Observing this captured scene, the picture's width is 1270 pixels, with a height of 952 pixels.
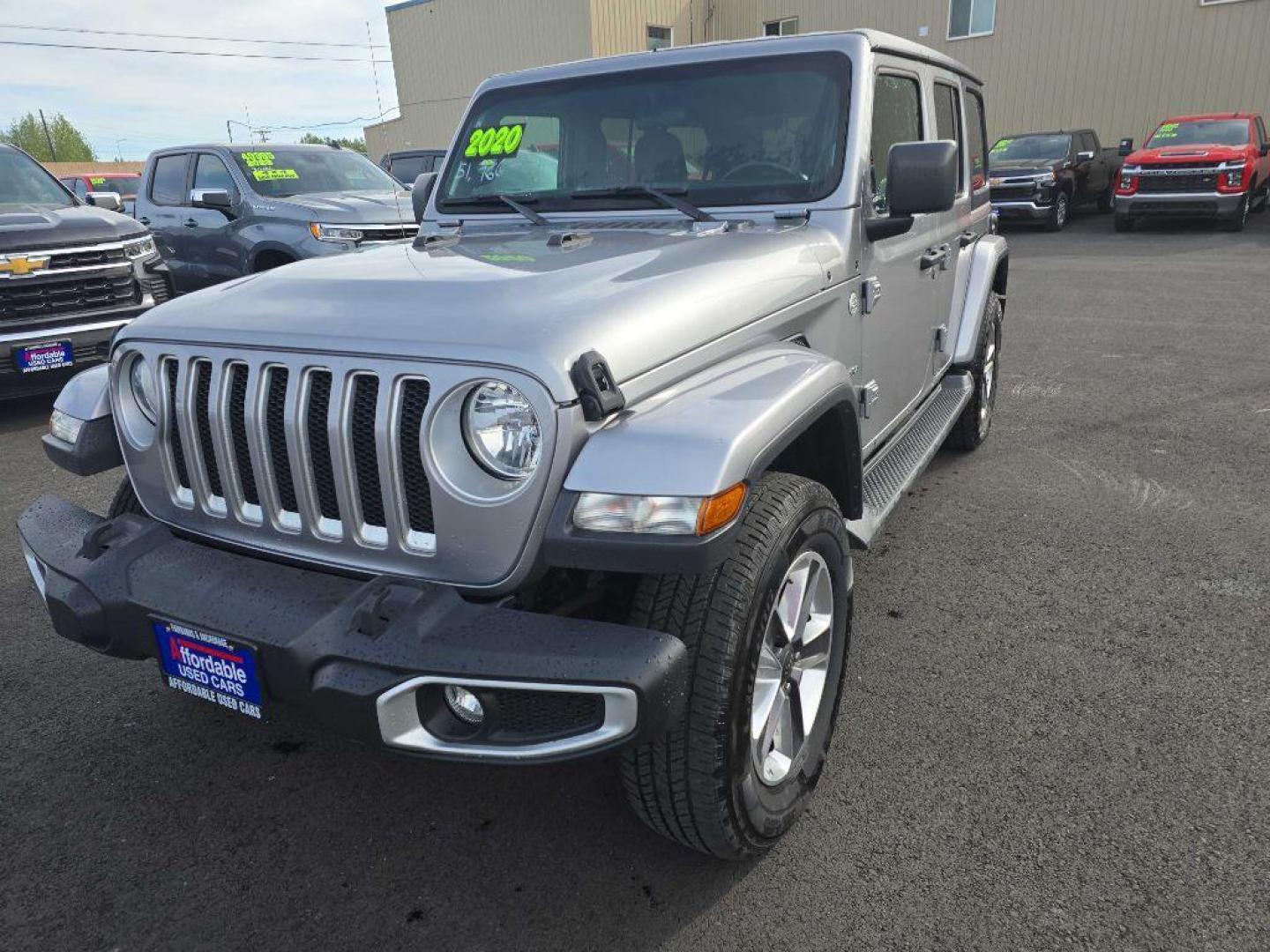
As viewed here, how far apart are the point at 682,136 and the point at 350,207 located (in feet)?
19.7

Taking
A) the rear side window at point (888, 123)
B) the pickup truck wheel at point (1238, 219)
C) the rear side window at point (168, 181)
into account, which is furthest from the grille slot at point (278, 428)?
the pickup truck wheel at point (1238, 219)

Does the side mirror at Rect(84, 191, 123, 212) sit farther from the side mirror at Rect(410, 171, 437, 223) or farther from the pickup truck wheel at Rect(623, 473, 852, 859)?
the pickup truck wheel at Rect(623, 473, 852, 859)

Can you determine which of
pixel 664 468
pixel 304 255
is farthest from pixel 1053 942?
Result: pixel 304 255

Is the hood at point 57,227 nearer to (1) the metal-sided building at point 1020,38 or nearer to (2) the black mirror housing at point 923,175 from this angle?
(2) the black mirror housing at point 923,175

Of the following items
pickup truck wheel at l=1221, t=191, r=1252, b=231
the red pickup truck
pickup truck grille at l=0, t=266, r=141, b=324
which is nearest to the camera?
pickup truck grille at l=0, t=266, r=141, b=324

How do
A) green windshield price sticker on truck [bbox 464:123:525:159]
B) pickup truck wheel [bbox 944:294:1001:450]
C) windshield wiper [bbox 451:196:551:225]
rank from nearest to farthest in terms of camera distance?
windshield wiper [bbox 451:196:551:225], green windshield price sticker on truck [bbox 464:123:525:159], pickup truck wheel [bbox 944:294:1001:450]

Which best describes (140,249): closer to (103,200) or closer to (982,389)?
(103,200)

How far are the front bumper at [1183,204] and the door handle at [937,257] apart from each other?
43.4 feet

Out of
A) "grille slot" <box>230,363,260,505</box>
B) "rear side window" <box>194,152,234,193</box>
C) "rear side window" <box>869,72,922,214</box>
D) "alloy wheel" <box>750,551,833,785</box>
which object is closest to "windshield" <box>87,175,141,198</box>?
"rear side window" <box>194,152,234,193</box>

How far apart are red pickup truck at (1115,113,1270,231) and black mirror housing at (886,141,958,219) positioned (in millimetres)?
14650

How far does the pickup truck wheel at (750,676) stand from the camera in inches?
74.7

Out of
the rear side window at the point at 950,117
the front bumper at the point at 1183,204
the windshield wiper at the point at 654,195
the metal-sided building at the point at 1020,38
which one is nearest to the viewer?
the windshield wiper at the point at 654,195

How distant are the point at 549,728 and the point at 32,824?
1.61 meters

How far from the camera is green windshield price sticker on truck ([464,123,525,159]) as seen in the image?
11.7 feet
